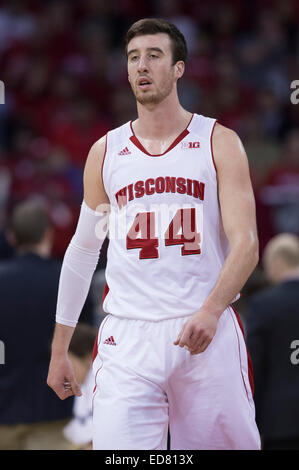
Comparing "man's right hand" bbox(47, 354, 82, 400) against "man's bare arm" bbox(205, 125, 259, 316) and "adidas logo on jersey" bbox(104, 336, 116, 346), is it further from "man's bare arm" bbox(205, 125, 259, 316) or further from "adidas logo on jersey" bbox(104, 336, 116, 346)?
"man's bare arm" bbox(205, 125, 259, 316)

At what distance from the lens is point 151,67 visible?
140 inches

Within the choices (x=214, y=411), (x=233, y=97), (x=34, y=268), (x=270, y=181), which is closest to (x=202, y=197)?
(x=214, y=411)

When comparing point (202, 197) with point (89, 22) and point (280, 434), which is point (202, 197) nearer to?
point (280, 434)

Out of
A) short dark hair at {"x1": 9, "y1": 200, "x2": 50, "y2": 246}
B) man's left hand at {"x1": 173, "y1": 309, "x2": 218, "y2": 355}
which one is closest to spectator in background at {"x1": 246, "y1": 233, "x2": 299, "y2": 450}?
short dark hair at {"x1": 9, "y1": 200, "x2": 50, "y2": 246}

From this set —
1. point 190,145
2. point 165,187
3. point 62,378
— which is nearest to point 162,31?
point 190,145

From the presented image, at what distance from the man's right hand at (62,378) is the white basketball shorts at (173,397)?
12.0 inches

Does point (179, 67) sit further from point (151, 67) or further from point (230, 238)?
point (230, 238)

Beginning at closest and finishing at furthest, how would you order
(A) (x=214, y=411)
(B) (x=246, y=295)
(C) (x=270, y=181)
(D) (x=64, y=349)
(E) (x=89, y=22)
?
(A) (x=214, y=411)
(D) (x=64, y=349)
(B) (x=246, y=295)
(C) (x=270, y=181)
(E) (x=89, y=22)

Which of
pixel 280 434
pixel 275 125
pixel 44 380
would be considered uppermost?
pixel 275 125

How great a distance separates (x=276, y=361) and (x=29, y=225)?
1811 millimetres

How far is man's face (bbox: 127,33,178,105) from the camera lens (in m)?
3.55

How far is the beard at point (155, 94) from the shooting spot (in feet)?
11.7

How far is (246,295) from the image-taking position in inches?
257

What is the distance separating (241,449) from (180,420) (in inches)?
10.3
